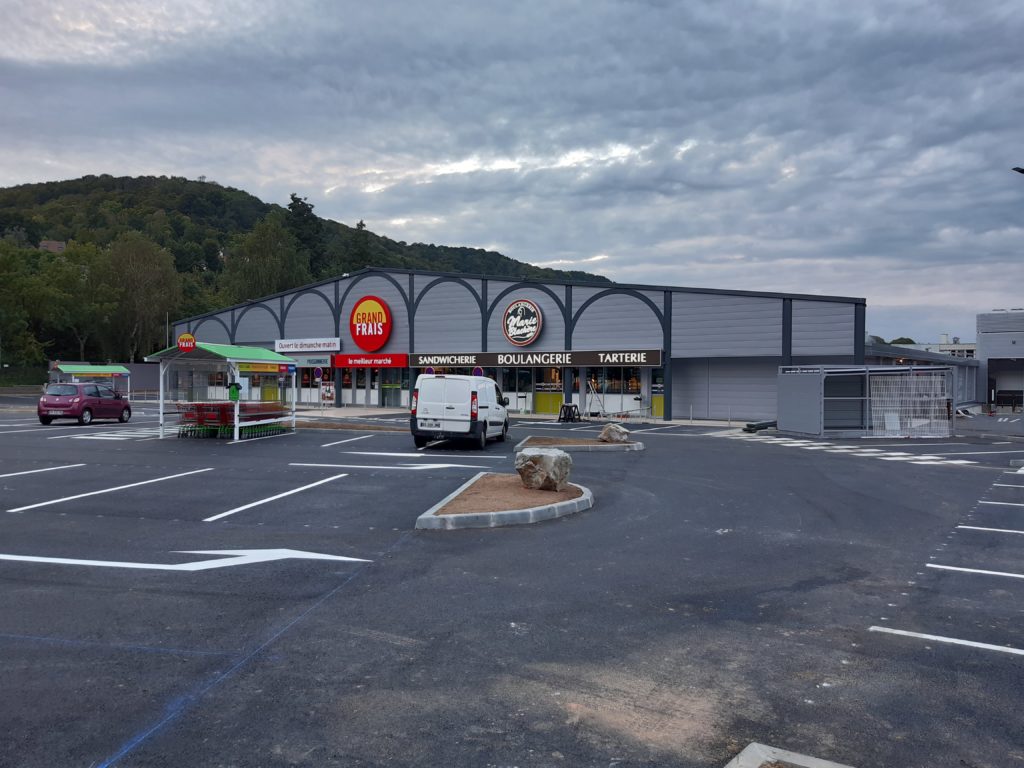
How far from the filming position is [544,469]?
11.6 meters

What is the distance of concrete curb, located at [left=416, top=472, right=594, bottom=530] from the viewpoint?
945cm

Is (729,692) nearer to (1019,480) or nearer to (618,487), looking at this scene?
(618,487)

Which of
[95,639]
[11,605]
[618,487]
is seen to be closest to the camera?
[95,639]

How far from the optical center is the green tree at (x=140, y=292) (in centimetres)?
7044

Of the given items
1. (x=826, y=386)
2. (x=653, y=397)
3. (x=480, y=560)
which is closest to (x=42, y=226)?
(x=653, y=397)

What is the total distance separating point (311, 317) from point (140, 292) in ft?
109

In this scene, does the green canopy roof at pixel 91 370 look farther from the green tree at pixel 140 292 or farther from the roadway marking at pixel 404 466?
the roadway marking at pixel 404 466

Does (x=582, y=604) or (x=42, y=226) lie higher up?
(x=42, y=226)

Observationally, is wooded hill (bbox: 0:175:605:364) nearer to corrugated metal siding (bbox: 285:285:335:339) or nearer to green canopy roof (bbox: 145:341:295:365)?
corrugated metal siding (bbox: 285:285:335:339)

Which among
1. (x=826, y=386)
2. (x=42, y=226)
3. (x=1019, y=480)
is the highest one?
(x=42, y=226)

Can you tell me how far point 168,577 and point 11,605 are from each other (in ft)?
4.23

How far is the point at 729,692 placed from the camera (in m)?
4.55

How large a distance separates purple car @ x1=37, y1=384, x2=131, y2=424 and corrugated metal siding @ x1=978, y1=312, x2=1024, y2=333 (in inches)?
2471

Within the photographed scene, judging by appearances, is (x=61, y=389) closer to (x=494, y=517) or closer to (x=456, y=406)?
(x=456, y=406)
